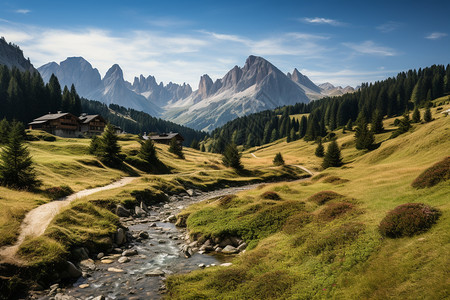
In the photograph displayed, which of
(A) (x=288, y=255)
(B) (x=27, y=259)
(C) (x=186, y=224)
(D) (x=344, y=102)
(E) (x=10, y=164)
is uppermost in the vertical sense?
(D) (x=344, y=102)

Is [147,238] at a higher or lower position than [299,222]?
lower

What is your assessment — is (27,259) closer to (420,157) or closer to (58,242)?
(58,242)

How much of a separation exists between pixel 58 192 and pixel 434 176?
46.8 meters

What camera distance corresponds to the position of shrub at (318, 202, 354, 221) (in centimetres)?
2379

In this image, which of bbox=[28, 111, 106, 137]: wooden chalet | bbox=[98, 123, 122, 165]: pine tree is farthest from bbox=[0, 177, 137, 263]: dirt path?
bbox=[28, 111, 106, 137]: wooden chalet

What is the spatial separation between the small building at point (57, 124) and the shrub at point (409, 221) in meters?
127

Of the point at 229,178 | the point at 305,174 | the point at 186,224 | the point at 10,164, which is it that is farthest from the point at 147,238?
the point at 305,174

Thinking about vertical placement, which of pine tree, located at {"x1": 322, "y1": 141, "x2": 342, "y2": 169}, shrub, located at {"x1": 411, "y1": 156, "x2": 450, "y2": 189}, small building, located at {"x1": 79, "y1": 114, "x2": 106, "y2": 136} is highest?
small building, located at {"x1": 79, "y1": 114, "x2": 106, "y2": 136}

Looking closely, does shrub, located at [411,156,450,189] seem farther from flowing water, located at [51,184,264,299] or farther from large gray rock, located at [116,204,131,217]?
large gray rock, located at [116,204,131,217]

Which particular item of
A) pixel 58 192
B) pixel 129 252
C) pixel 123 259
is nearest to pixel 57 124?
pixel 58 192

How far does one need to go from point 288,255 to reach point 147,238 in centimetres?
1672

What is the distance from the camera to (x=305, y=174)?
9519cm

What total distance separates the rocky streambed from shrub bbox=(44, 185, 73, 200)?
12.3 meters

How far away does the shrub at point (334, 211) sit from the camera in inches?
937
